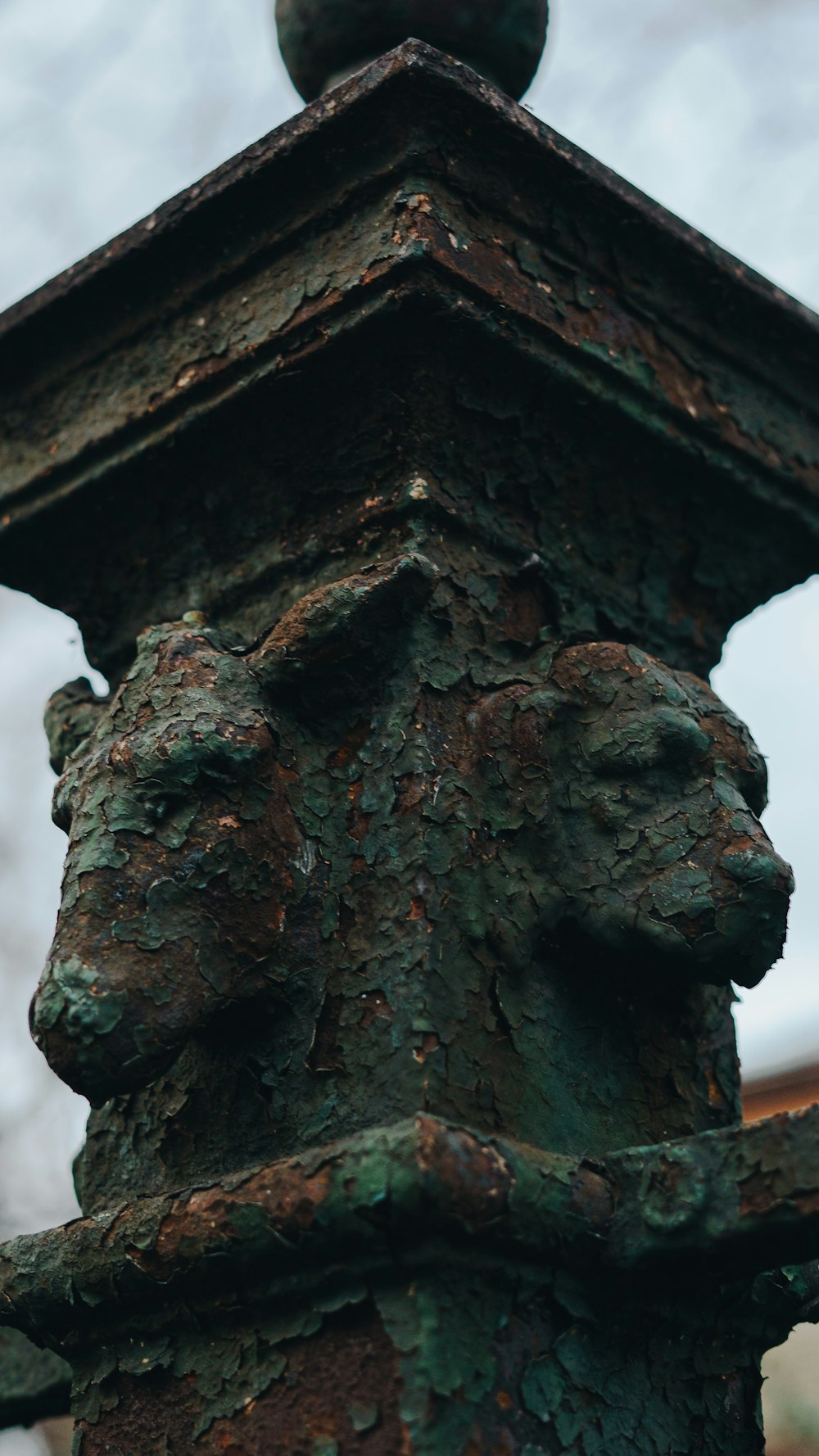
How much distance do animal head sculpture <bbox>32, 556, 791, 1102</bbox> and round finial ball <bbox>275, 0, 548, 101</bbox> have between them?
0.71 metres

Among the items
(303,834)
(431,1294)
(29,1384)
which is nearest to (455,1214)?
(431,1294)

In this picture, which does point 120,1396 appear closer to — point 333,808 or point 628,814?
point 333,808

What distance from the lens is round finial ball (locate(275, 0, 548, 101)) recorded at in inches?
64.9

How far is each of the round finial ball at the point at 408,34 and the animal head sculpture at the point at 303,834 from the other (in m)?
0.71

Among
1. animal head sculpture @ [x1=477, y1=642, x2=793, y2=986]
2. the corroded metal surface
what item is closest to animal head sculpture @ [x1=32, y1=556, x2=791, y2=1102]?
animal head sculpture @ [x1=477, y1=642, x2=793, y2=986]

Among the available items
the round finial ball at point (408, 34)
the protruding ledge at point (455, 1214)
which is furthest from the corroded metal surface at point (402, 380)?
the protruding ledge at point (455, 1214)

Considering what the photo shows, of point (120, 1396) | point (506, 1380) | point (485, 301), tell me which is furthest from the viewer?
point (485, 301)

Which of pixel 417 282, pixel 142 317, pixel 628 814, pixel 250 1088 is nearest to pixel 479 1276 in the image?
pixel 250 1088

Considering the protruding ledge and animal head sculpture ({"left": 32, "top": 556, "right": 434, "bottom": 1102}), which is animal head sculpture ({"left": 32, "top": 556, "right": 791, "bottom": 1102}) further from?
the protruding ledge

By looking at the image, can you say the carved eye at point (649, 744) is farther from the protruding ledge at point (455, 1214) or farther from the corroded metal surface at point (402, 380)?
the protruding ledge at point (455, 1214)

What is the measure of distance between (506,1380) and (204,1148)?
0.35 meters

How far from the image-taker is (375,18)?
1655mm

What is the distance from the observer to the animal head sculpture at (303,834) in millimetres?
1210

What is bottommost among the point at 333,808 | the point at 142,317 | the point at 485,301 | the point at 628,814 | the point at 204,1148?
the point at 204,1148
